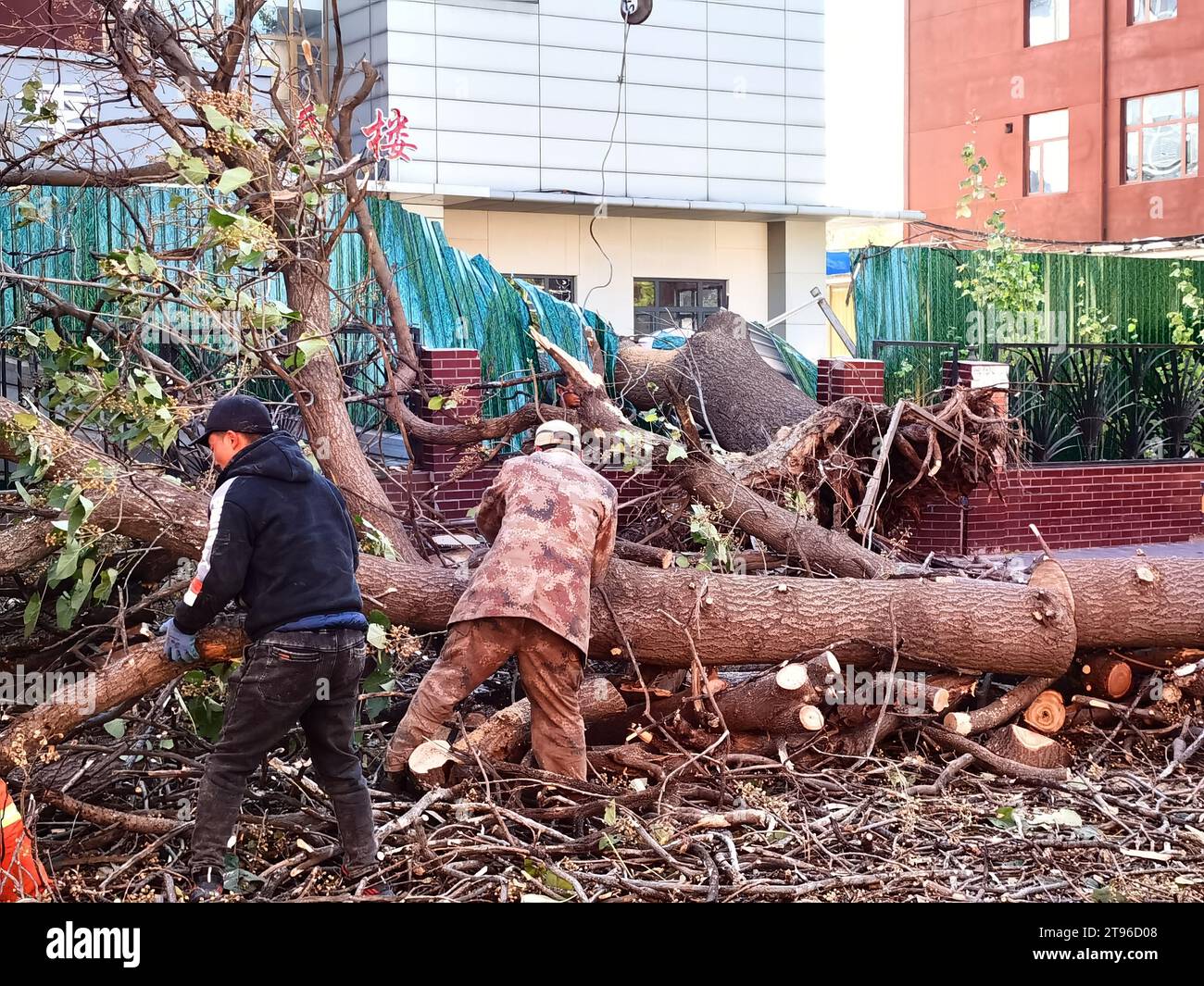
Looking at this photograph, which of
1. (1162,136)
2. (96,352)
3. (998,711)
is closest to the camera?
(96,352)

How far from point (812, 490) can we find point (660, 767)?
3.19 m

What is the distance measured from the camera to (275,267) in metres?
7.40

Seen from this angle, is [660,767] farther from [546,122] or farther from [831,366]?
[546,122]

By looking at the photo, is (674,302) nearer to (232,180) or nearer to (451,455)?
(451,455)

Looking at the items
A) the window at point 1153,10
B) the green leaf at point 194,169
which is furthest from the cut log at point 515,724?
the window at point 1153,10

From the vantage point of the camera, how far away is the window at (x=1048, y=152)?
26.8m

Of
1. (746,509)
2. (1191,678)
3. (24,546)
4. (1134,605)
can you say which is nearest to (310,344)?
(24,546)

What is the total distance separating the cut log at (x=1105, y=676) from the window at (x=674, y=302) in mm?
13027

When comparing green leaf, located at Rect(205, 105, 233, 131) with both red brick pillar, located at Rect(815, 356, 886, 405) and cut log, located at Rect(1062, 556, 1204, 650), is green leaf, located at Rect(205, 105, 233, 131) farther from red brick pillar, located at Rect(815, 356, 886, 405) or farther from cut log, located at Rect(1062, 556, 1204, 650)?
red brick pillar, located at Rect(815, 356, 886, 405)

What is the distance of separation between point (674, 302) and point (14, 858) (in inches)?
651

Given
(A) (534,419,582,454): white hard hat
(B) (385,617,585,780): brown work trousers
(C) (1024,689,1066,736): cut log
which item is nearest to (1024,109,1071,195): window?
(C) (1024,689,1066,736): cut log

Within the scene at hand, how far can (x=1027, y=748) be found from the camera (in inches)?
257

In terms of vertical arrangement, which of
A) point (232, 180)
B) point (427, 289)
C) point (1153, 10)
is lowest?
point (232, 180)

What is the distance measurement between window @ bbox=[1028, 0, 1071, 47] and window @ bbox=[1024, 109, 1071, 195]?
1.47 meters
